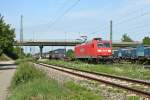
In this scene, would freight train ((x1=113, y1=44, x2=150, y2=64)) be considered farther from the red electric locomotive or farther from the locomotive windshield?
the locomotive windshield

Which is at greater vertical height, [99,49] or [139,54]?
[99,49]

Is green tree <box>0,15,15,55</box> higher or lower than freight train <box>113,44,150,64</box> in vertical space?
higher

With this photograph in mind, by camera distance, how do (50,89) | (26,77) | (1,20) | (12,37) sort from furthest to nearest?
(12,37), (1,20), (26,77), (50,89)

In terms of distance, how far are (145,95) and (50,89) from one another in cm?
356

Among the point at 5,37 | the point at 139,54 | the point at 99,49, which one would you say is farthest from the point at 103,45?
the point at 5,37

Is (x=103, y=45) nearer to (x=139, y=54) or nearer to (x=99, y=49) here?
(x=99, y=49)

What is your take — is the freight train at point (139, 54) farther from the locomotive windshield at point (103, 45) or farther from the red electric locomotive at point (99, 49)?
the locomotive windshield at point (103, 45)

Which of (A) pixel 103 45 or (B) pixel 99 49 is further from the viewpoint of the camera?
(A) pixel 103 45

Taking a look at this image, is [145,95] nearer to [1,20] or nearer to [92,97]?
[92,97]

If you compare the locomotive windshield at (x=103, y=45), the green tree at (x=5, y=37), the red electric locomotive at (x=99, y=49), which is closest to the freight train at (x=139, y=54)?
the red electric locomotive at (x=99, y=49)

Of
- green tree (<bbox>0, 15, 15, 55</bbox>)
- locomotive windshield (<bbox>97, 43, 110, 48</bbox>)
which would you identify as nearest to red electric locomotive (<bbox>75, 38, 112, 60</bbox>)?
locomotive windshield (<bbox>97, 43, 110, 48</bbox>)

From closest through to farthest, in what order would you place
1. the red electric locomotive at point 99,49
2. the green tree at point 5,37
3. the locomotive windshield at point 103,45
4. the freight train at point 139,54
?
the red electric locomotive at point 99,49 < the freight train at point 139,54 < the locomotive windshield at point 103,45 < the green tree at point 5,37

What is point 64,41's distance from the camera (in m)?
137

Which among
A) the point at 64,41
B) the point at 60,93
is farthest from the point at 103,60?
the point at 64,41
